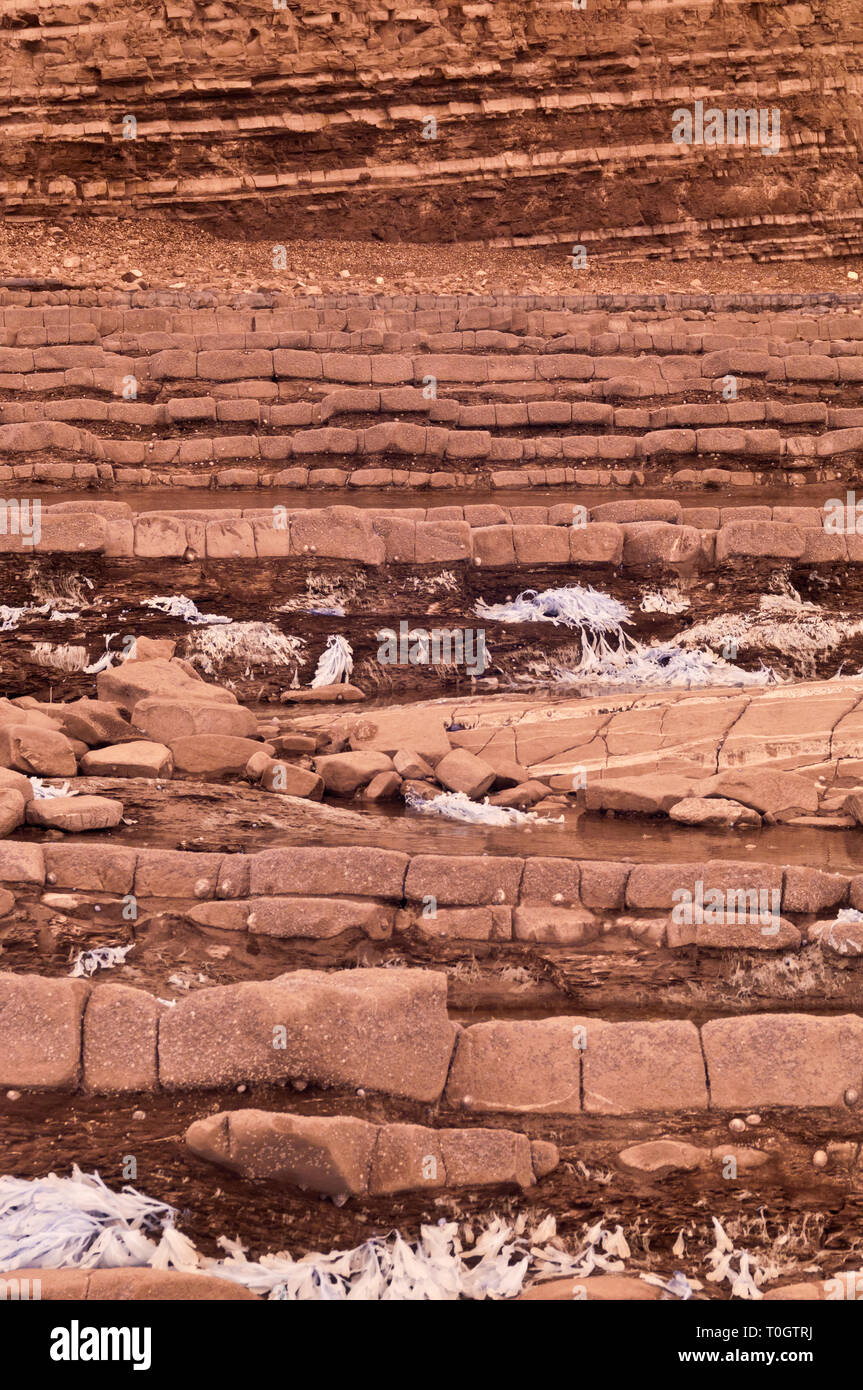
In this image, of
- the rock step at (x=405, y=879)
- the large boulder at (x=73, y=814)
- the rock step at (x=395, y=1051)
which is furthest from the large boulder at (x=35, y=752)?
the rock step at (x=395, y=1051)

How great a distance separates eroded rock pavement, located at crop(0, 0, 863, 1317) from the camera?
357 cm

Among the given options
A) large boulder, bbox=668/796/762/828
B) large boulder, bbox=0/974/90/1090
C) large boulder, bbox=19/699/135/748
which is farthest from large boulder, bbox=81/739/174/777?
large boulder, bbox=668/796/762/828

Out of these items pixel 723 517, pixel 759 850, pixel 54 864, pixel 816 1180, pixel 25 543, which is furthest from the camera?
pixel 723 517

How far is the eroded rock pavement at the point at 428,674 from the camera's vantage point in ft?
11.7

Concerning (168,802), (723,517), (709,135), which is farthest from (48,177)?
(168,802)

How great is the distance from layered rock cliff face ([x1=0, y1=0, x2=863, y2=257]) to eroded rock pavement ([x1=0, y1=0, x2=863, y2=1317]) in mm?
52

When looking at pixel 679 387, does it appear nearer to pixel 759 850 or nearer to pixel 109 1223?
pixel 759 850

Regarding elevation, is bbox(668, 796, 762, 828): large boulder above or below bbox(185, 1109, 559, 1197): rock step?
above

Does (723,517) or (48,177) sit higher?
(48,177)

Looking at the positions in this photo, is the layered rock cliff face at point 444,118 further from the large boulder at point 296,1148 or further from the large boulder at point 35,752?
the large boulder at point 296,1148

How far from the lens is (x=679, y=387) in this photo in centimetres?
1128

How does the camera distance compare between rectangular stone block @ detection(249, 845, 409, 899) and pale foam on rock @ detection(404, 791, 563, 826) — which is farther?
pale foam on rock @ detection(404, 791, 563, 826)

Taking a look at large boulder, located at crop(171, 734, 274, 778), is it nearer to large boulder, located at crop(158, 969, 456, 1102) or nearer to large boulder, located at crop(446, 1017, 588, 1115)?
large boulder, located at crop(158, 969, 456, 1102)

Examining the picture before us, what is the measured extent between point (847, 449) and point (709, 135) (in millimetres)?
7075
